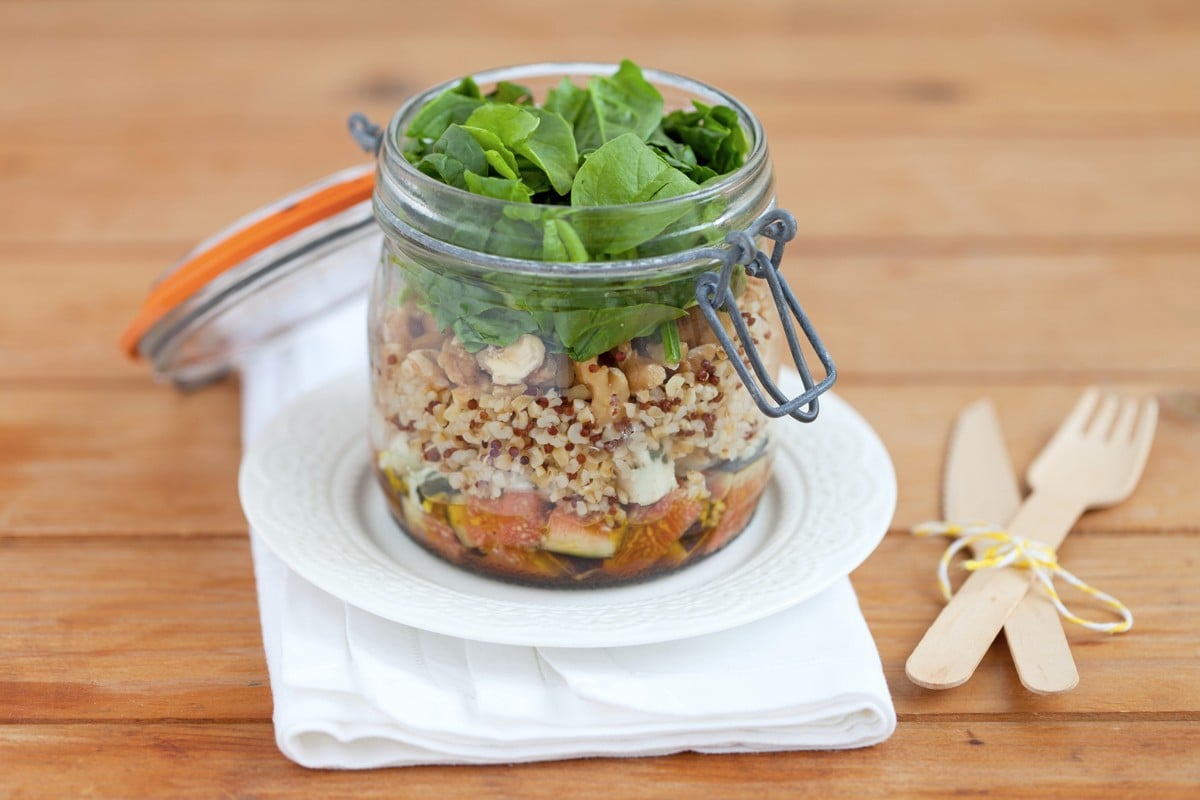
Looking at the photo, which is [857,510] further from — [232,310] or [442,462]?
[232,310]

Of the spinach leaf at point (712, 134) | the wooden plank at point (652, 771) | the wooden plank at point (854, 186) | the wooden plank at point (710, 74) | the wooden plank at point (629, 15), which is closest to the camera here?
the wooden plank at point (652, 771)

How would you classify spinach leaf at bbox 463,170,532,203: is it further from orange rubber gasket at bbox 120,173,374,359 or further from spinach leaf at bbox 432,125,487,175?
orange rubber gasket at bbox 120,173,374,359

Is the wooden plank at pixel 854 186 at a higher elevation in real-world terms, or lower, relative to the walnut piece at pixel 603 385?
lower

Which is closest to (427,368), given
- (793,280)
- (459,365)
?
(459,365)

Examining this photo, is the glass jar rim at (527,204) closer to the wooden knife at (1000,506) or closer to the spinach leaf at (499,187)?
the spinach leaf at (499,187)

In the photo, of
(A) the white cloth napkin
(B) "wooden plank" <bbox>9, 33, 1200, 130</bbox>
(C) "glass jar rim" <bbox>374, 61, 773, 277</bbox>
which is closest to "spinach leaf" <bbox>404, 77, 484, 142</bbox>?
(C) "glass jar rim" <bbox>374, 61, 773, 277</bbox>

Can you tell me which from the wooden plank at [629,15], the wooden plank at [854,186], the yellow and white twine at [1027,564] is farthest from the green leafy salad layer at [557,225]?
the wooden plank at [629,15]
